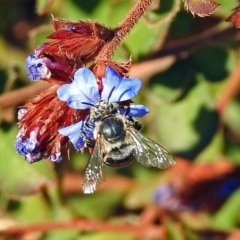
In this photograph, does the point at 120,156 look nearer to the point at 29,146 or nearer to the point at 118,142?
the point at 118,142

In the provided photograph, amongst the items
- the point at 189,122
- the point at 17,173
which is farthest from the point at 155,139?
→ the point at 17,173

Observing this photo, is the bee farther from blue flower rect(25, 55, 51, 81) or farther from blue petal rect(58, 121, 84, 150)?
blue flower rect(25, 55, 51, 81)

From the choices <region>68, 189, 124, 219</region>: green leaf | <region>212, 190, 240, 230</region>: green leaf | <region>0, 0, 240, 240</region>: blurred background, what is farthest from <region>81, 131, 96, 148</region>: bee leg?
<region>212, 190, 240, 230</region>: green leaf

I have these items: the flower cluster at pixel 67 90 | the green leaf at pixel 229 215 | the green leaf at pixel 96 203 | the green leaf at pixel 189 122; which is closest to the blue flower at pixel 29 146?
the flower cluster at pixel 67 90

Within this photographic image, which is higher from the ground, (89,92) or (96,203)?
(96,203)

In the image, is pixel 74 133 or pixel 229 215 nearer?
pixel 74 133

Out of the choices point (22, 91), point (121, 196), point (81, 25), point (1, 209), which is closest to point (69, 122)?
point (81, 25)

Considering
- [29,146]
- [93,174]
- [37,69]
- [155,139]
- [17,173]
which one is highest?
[155,139]

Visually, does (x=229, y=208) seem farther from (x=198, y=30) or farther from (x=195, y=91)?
(x=198, y=30)
